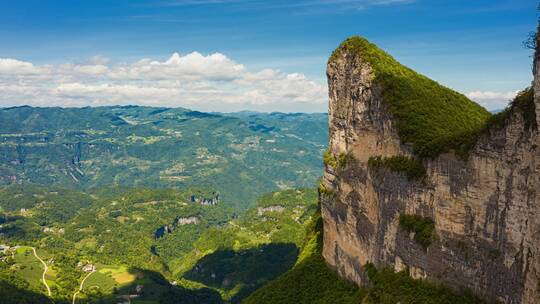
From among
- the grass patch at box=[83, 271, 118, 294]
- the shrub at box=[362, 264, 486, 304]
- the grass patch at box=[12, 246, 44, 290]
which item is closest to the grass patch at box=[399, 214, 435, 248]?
the shrub at box=[362, 264, 486, 304]

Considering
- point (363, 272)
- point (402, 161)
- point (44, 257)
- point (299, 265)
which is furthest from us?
point (44, 257)

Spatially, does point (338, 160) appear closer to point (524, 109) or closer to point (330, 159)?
point (330, 159)

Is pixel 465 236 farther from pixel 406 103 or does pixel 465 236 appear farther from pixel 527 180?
pixel 406 103

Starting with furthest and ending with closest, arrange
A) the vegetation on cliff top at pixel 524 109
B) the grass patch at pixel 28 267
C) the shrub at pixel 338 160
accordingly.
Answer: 1. the grass patch at pixel 28 267
2. the shrub at pixel 338 160
3. the vegetation on cliff top at pixel 524 109

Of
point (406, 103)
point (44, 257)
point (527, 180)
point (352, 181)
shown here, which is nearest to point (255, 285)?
point (44, 257)

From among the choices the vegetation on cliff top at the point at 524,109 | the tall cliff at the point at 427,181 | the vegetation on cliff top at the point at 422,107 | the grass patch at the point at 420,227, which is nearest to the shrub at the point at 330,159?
the tall cliff at the point at 427,181

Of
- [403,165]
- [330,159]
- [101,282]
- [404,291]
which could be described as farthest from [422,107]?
[101,282]

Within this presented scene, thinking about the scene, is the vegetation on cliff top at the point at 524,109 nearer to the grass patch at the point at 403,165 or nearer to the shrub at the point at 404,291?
the grass patch at the point at 403,165
